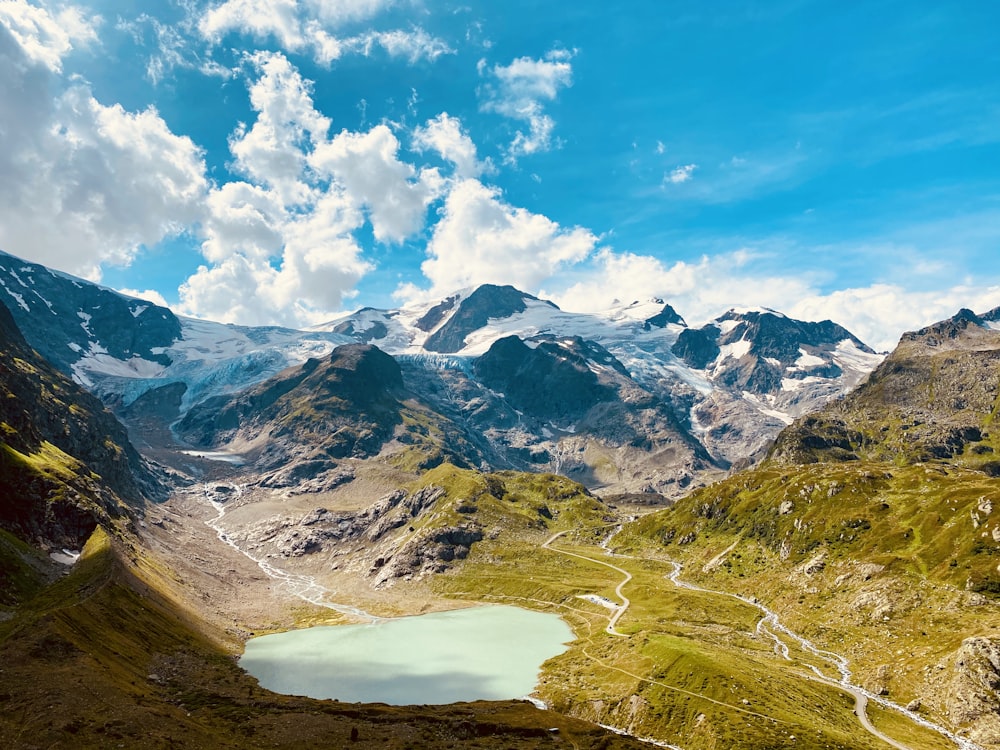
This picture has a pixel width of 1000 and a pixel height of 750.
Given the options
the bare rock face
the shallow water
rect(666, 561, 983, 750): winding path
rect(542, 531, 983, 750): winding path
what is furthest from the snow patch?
the bare rock face

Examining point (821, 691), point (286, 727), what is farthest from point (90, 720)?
point (821, 691)

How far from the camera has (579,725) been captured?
10406 centimetres

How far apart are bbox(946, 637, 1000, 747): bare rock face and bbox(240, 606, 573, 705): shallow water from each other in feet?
250

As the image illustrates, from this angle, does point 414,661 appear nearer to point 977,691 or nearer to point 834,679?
point 834,679

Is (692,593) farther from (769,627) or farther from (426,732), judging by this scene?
(426,732)

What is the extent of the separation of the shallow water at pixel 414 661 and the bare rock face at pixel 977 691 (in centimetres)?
7631

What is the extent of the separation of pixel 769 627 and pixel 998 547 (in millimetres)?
58663

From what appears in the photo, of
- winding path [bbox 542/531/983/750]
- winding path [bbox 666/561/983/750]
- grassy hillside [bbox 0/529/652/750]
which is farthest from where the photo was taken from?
winding path [bbox 542/531/983/750]

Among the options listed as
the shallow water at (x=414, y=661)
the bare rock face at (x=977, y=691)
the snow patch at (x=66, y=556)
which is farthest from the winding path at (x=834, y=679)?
the snow patch at (x=66, y=556)

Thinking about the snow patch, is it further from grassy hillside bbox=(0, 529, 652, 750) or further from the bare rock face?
the bare rock face

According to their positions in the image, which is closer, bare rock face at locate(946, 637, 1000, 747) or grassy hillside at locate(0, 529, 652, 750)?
grassy hillside at locate(0, 529, 652, 750)

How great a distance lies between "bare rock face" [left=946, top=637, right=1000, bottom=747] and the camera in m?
94.3

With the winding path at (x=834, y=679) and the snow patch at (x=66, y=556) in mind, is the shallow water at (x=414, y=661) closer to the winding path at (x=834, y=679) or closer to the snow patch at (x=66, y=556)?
the winding path at (x=834, y=679)

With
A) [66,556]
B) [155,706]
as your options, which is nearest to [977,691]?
[155,706]
